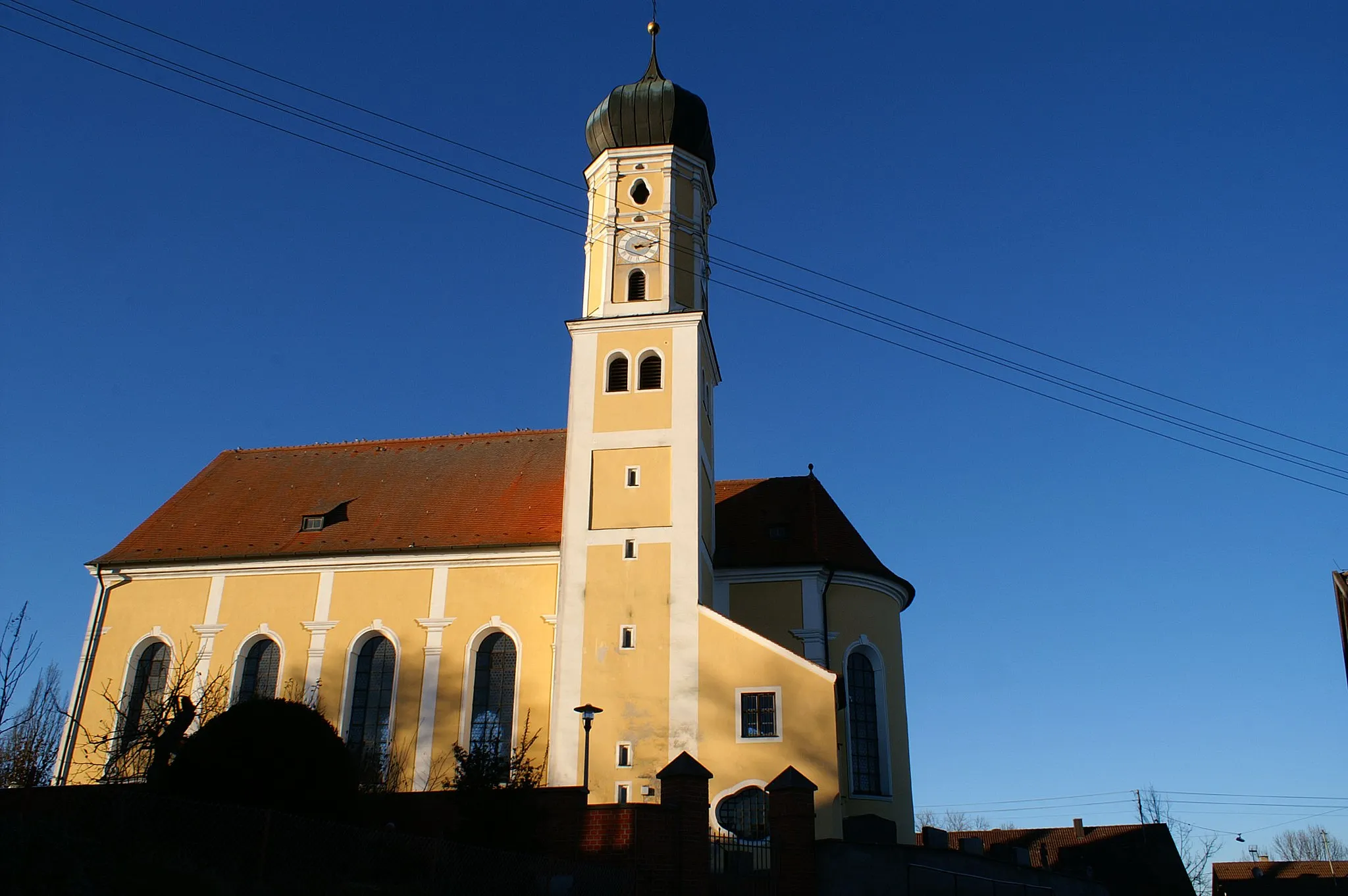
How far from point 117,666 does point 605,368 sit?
14.0m

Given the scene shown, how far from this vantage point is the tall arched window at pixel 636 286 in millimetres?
29672

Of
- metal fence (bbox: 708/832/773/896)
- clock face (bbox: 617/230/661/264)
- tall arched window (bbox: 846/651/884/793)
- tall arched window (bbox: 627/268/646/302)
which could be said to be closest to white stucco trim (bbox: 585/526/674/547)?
tall arched window (bbox: 846/651/884/793)

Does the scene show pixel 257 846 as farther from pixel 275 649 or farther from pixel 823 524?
pixel 823 524

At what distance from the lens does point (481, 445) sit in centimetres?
3375

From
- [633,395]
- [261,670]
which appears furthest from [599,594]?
[261,670]

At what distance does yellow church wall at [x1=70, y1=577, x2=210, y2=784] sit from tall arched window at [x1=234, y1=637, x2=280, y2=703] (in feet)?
4.45

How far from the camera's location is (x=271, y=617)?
1145 inches

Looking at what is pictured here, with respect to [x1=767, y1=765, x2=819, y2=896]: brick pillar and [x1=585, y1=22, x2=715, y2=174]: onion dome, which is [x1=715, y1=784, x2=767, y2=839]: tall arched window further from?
[x1=585, y1=22, x2=715, y2=174]: onion dome

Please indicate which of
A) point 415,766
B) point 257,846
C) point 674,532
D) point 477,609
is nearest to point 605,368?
point 674,532

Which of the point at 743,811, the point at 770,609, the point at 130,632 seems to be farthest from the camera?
the point at 130,632

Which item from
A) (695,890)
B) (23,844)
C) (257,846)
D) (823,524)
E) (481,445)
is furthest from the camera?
(481,445)

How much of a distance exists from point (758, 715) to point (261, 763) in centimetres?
1109

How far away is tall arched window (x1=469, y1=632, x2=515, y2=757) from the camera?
26.8m

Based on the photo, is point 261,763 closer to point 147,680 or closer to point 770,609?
point 770,609
